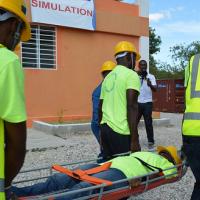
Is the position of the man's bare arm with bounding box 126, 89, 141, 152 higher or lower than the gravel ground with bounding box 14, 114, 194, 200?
higher


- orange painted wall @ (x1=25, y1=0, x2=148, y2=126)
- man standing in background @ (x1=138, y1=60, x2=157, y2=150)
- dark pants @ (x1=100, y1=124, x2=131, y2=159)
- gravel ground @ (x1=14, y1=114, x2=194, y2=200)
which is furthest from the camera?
orange painted wall @ (x1=25, y1=0, x2=148, y2=126)

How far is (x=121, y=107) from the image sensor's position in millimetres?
3986

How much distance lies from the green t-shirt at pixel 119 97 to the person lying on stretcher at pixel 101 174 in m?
0.39

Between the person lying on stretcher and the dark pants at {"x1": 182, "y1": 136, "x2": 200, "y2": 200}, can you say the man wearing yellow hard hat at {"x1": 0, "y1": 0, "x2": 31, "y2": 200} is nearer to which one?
the person lying on stretcher

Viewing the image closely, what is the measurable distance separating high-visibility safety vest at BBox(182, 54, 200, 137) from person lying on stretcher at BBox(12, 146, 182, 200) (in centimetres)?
44

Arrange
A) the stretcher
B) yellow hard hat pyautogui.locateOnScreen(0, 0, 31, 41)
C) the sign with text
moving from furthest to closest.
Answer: the sign with text < the stretcher < yellow hard hat pyautogui.locateOnScreen(0, 0, 31, 41)

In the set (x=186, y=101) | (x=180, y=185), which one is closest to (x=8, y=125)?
(x=186, y=101)

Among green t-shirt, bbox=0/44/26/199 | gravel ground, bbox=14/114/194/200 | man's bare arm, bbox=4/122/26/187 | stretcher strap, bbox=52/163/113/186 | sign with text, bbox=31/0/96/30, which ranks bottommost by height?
gravel ground, bbox=14/114/194/200

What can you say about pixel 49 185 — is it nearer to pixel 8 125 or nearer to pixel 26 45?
pixel 8 125

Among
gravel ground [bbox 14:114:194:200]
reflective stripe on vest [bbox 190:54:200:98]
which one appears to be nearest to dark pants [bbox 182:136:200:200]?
reflective stripe on vest [bbox 190:54:200:98]

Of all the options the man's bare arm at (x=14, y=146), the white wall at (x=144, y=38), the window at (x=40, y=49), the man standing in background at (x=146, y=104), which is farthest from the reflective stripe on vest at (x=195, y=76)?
the white wall at (x=144, y=38)

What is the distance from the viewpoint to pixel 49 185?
10.4 feet

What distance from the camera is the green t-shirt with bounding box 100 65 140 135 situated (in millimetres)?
3943

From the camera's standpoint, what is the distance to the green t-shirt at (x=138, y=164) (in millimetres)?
3375
